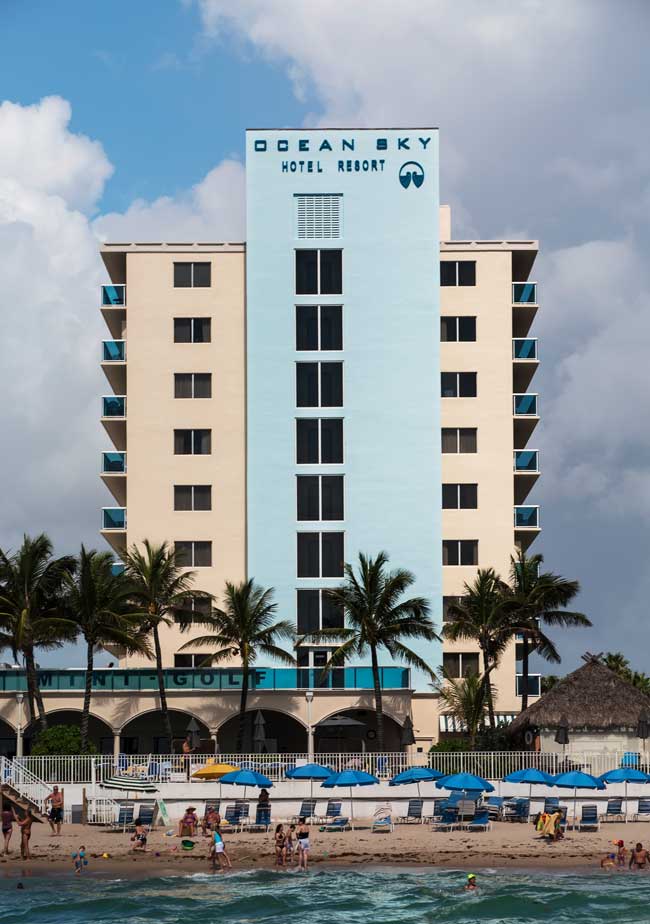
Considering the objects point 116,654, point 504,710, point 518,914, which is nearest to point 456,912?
point 518,914

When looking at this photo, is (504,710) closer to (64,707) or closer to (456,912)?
(64,707)

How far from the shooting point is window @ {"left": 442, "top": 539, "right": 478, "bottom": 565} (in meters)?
79.1

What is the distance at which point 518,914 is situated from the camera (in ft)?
155

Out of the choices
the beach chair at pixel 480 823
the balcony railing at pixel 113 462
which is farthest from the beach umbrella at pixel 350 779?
the balcony railing at pixel 113 462

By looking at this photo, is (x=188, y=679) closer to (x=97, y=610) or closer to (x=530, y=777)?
(x=97, y=610)

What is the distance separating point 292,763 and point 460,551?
20.4m

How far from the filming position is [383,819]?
55.4m

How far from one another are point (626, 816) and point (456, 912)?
1202cm

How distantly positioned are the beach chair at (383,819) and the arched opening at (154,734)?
724 inches

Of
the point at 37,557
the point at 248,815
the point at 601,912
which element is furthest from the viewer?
the point at 37,557

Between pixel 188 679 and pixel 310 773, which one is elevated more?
pixel 188 679

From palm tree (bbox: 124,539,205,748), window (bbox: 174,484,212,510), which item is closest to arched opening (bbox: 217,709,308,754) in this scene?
palm tree (bbox: 124,539,205,748)

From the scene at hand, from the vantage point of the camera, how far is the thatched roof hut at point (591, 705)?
212ft

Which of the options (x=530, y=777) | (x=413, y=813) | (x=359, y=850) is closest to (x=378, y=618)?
(x=413, y=813)
